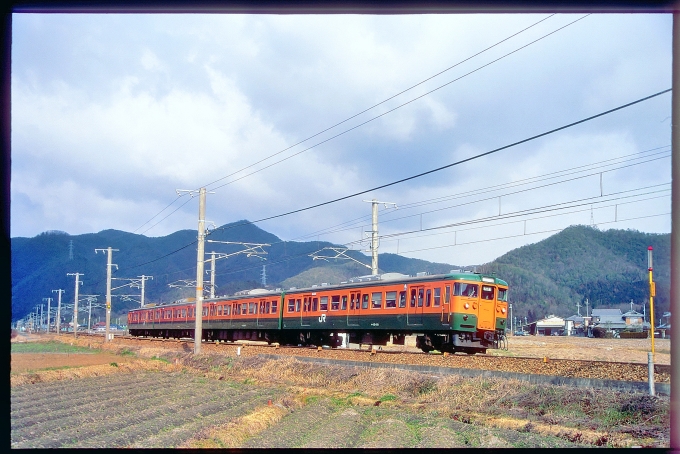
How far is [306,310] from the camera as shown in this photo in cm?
2592

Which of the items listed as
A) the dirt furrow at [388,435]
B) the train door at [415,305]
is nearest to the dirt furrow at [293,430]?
the dirt furrow at [388,435]

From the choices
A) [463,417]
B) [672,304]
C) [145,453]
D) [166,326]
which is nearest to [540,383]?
[463,417]

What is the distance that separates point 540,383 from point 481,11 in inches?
331

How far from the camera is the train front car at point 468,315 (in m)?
18.5

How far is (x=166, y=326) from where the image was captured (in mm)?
41938

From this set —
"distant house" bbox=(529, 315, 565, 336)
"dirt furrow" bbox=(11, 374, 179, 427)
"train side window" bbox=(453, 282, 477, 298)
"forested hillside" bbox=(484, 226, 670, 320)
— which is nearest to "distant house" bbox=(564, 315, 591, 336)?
"distant house" bbox=(529, 315, 565, 336)

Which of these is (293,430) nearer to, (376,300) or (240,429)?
(240,429)

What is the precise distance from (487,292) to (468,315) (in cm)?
124

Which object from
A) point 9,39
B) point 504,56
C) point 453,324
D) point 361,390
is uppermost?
point 504,56

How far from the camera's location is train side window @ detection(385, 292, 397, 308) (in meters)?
20.6

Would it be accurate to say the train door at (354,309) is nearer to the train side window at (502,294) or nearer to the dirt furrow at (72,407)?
the train side window at (502,294)

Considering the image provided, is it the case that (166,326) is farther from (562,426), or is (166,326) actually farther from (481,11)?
(481,11)

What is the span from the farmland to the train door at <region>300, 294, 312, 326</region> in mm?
7041

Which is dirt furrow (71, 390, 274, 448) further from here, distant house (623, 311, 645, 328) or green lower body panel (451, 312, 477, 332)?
distant house (623, 311, 645, 328)
